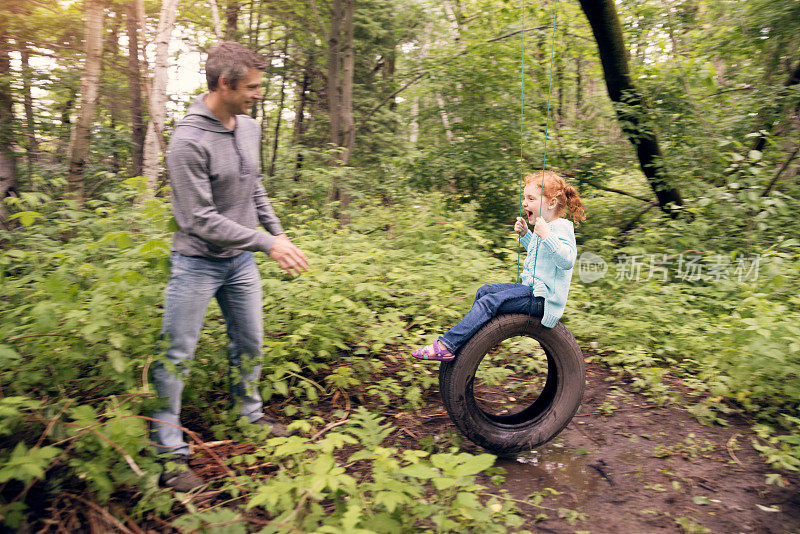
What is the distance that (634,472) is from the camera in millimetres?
3270

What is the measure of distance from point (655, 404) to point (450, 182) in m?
5.56

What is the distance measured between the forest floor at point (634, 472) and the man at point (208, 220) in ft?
2.00

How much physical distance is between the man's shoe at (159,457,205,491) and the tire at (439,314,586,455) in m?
1.64

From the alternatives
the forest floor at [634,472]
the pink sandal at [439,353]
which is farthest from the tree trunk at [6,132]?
the pink sandal at [439,353]

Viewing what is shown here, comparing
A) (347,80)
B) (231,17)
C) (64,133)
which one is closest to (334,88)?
(347,80)

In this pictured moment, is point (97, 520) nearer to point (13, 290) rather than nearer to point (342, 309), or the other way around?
point (13, 290)

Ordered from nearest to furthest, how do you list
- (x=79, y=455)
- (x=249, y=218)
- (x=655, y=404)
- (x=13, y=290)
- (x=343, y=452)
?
1. (x=79, y=455)
2. (x=249, y=218)
3. (x=343, y=452)
4. (x=13, y=290)
5. (x=655, y=404)

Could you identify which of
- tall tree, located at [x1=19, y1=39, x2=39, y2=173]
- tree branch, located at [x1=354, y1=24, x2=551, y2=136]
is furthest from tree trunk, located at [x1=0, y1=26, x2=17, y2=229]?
tree branch, located at [x1=354, y1=24, x2=551, y2=136]

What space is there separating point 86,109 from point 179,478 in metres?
4.99

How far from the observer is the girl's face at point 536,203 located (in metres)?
3.30

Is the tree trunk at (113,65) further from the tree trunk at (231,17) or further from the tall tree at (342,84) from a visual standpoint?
the tall tree at (342,84)

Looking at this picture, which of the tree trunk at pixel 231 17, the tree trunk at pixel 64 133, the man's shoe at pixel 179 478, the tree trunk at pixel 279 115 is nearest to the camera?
the man's shoe at pixel 179 478

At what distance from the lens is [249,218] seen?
3213 mm

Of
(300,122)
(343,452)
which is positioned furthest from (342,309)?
(300,122)
